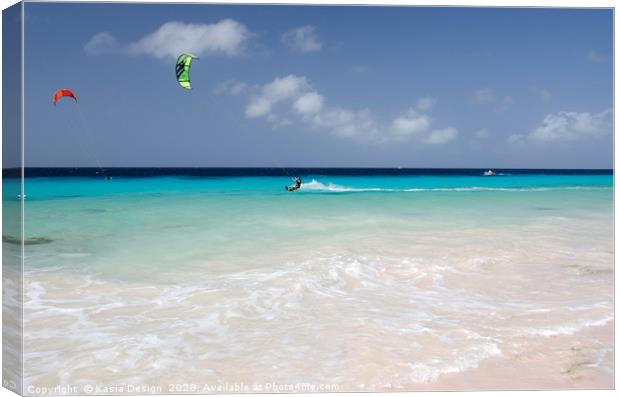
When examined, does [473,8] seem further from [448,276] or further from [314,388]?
[314,388]

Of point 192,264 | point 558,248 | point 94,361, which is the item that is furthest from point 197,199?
point 94,361

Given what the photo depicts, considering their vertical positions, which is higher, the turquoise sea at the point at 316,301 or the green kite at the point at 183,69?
the green kite at the point at 183,69

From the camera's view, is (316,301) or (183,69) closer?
(316,301)

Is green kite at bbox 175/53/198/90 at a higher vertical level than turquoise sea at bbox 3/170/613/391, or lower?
higher

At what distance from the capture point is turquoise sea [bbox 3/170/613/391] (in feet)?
8.71

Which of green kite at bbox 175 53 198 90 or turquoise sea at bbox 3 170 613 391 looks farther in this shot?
green kite at bbox 175 53 198 90

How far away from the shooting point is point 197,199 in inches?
439

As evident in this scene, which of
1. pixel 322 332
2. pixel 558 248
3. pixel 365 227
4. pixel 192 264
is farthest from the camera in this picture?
pixel 365 227

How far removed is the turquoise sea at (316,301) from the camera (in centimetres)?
265

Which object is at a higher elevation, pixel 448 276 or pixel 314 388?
pixel 448 276

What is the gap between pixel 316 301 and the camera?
345 centimetres

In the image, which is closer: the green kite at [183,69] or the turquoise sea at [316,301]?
the turquoise sea at [316,301]

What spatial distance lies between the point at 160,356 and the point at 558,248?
403 cm

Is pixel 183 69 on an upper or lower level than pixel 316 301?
upper
